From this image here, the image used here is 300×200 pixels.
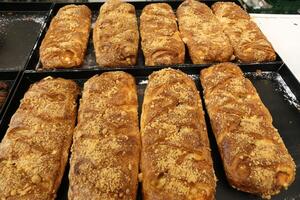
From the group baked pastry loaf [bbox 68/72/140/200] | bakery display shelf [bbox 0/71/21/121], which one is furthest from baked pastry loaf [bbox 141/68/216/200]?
bakery display shelf [bbox 0/71/21/121]

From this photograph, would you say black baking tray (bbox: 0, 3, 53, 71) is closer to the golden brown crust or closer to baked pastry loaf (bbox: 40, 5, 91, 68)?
baked pastry loaf (bbox: 40, 5, 91, 68)

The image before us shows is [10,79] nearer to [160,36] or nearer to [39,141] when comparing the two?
[39,141]

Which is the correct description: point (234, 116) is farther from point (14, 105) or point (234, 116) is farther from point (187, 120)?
point (14, 105)

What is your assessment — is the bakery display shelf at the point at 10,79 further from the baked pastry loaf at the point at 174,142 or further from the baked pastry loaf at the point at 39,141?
the baked pastry loaf at the point at 174,142

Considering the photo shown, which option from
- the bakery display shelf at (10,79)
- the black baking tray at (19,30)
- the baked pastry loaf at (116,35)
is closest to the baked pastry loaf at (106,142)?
the baked pastry loaf at (116,35)

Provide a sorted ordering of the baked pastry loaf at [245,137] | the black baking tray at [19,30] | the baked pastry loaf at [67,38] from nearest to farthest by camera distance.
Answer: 1. the baked pastry loaf at [245,137]
2. the baked pastry loaf at [67,38]
3. the black baking tray at [19,30]

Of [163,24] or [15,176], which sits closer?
[15,176]

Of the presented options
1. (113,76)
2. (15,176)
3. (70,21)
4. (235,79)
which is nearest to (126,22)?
(70,21)
